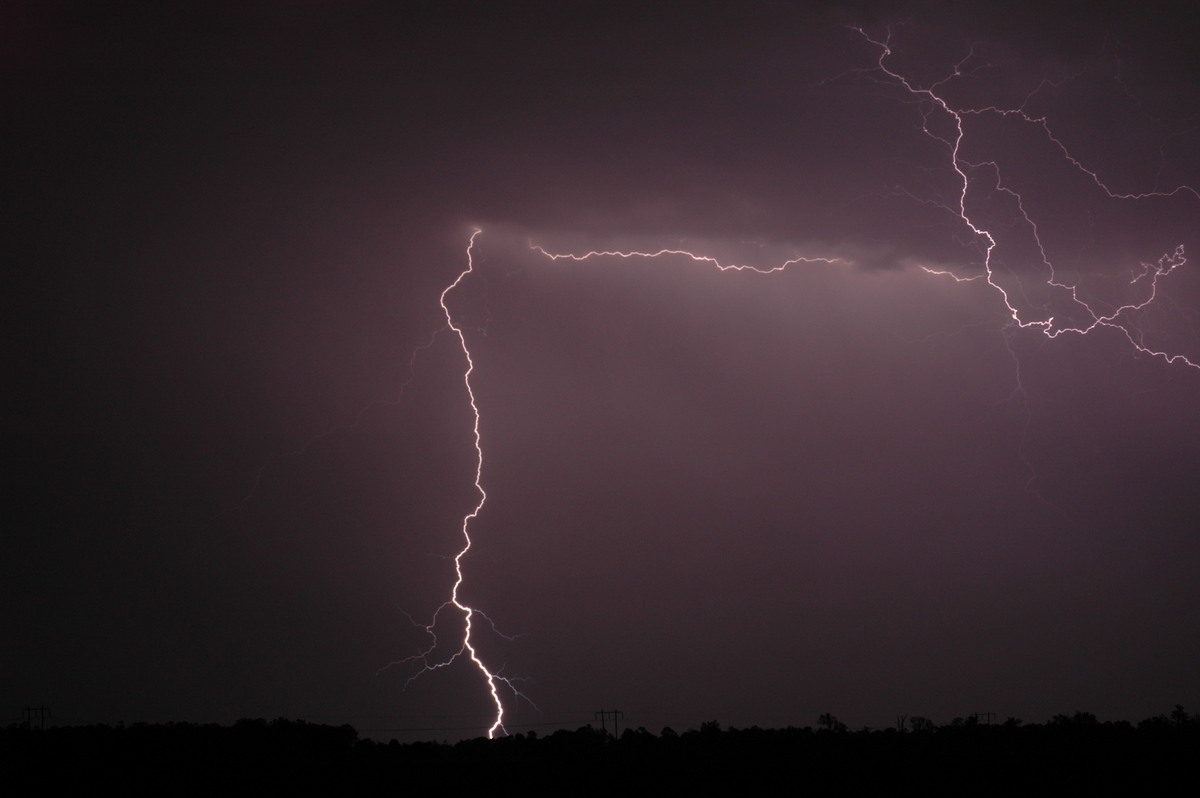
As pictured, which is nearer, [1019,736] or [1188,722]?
[1019,736]

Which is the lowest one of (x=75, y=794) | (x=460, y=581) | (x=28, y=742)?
(x=75, y=794)

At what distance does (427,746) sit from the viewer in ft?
103

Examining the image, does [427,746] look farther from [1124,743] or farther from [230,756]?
[1124,743]

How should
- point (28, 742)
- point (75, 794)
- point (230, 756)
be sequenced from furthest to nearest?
point (28, 742)
point (230, 756)
point (75, 794)

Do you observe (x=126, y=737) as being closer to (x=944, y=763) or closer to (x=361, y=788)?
(x=361, y=788)

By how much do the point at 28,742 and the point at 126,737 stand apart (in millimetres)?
1991

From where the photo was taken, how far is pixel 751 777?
75.6 feet

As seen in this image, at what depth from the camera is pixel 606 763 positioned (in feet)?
82.2

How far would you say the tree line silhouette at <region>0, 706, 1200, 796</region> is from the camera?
22.2 m

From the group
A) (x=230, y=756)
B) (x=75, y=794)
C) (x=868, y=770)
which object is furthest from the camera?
(x=230, y=756)

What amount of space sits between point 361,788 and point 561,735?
9.47m

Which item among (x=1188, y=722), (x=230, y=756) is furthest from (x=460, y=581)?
(x=1188, y=722)

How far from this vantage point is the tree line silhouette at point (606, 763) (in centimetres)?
2217

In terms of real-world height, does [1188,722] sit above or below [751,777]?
above
